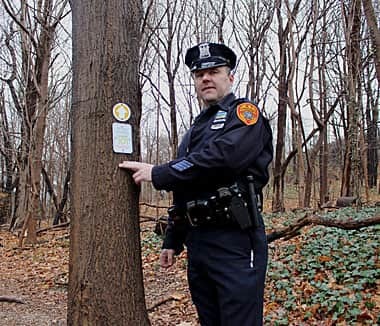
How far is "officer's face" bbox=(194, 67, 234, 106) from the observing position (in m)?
2.22

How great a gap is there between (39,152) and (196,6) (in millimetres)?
9188

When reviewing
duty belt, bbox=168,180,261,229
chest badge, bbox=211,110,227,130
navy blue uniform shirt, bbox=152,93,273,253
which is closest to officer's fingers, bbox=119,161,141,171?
navy blue uniform shirt, bbox=152,93,273,253

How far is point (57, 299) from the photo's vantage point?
5.27 meters

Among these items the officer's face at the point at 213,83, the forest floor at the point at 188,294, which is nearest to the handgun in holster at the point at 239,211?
the officer's face at the point at 213,83

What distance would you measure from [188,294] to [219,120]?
3.13 m

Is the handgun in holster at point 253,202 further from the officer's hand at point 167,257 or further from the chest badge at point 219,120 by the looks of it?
the officer's hand at point 167,257

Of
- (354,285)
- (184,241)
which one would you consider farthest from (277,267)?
(184,241)

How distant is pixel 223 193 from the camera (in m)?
1.97

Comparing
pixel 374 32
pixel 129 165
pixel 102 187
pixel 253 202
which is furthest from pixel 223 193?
pixel 374 32

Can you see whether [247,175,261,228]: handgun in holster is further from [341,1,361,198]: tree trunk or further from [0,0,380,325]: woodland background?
[341,1,361,198]: tree trunk

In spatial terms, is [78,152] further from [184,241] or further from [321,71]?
[321,71]

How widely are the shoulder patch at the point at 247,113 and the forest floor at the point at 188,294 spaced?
221 centimetres

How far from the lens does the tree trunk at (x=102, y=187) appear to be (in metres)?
2.02

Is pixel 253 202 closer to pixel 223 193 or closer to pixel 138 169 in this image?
pixel 223 193
